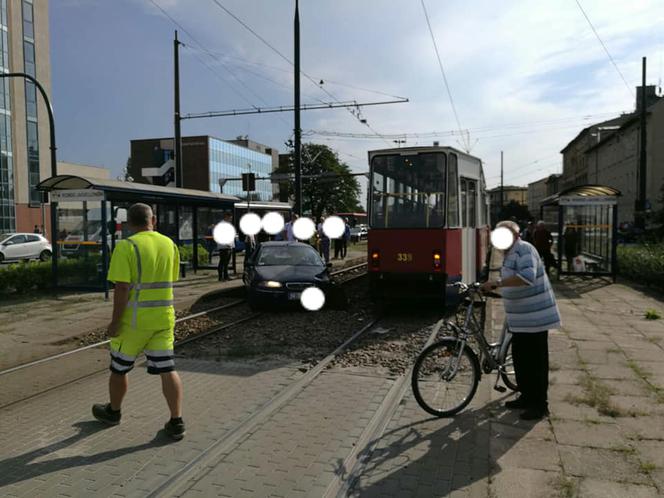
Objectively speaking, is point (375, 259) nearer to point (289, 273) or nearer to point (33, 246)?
point (289, 273)

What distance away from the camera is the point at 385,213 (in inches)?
433

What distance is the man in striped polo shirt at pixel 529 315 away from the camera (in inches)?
203

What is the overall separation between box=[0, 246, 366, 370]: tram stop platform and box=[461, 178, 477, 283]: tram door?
557 centimetres

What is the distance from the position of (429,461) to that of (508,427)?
1013 mm

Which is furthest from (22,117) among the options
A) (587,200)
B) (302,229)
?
(587,200)

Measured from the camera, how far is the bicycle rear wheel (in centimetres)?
582

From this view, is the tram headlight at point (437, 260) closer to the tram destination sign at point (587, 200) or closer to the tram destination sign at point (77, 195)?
the tram destination sign at point (77, 195)

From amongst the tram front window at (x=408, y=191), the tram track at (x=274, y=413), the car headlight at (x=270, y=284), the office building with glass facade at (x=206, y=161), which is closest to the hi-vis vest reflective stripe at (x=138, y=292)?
the tram track at (x=274, y=413)

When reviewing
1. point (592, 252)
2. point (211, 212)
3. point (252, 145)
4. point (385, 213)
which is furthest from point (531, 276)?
point (252, 145)

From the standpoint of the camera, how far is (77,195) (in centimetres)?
1277

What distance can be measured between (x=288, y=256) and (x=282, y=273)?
3.30 ft

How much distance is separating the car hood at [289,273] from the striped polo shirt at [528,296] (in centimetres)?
643

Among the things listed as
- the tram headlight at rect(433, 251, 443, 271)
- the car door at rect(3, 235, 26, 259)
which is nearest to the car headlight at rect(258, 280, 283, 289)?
the tram headlight at rect(433, 251, 443, 271)

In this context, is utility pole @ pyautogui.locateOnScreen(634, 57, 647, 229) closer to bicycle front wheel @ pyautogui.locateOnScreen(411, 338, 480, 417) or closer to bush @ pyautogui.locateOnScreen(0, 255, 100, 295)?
bush @ pyautogui.locateOnScreen(0, 255, 100, 295)
